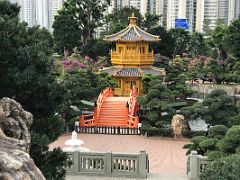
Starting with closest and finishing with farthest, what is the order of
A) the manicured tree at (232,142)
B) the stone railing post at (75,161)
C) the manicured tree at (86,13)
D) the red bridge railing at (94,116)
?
the manicured tree at (232,142)
the stone railing post at (75,161)
the red bridge railing at (94,116)
the manicured tree at (86,13)

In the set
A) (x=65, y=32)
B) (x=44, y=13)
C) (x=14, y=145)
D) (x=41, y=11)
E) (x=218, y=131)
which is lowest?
(x=218, y=131)

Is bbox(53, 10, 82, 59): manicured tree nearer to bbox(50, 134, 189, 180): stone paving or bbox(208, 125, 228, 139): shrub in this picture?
bbox(50, 134, 189, 180): stone paving

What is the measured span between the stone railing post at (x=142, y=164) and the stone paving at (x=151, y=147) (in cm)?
159

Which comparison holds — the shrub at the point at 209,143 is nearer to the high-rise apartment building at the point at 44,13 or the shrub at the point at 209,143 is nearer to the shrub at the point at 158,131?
the shrub at the point at 158,131

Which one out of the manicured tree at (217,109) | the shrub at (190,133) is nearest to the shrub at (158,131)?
the shrub at (190,133)

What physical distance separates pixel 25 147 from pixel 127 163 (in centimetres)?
536

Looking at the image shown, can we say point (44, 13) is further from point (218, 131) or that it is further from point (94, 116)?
point (218, 131)

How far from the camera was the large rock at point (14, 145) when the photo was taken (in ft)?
11.2

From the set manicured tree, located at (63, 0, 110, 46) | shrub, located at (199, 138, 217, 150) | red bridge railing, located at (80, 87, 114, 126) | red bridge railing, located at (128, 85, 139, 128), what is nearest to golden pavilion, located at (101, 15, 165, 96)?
red bridge railing, located at (80, 87, 114, 126)

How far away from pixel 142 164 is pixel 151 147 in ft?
14.0

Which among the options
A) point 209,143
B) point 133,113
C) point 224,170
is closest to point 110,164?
point 209,143

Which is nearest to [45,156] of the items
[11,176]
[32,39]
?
[32,39]

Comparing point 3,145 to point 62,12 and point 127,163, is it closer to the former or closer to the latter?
point 127,163

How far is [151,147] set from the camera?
1316cm
